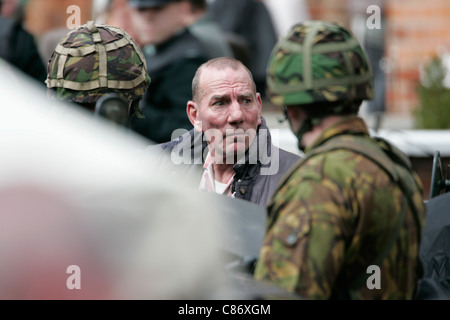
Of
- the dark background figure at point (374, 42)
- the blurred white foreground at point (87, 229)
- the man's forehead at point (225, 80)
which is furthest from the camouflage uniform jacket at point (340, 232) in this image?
the dark background figure at point (374, 42)

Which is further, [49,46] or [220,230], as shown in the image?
[49,46]

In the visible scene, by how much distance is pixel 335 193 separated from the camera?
283cm

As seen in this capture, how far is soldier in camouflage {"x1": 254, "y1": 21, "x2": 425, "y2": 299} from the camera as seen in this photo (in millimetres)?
2799

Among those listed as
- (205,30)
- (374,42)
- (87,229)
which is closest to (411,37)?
(374,42)

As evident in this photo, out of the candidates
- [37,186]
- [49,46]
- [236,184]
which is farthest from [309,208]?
[49,46]

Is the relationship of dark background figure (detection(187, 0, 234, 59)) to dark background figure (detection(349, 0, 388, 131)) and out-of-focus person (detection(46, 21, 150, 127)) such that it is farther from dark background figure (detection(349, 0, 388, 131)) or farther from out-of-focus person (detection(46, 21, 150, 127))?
dark background figure (detection(349, 0, 388, 131))

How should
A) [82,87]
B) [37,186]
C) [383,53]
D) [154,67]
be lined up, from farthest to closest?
[383,53] → [154,67] → [82,87] → [37,186]

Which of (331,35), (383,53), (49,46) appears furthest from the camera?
(383,53)

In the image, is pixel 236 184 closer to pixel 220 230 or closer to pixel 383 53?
pixel 220 230

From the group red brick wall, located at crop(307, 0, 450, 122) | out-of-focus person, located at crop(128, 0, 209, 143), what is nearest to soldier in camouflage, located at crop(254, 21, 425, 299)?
out-of-focus person, located at crop(128, 0, 209, 143)

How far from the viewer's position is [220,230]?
2.87 m

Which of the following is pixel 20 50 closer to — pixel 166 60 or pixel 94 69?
pixel 166 60

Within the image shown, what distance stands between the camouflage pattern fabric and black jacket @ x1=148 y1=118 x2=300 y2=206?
0.35 m

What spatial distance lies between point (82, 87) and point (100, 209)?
5.38ft
